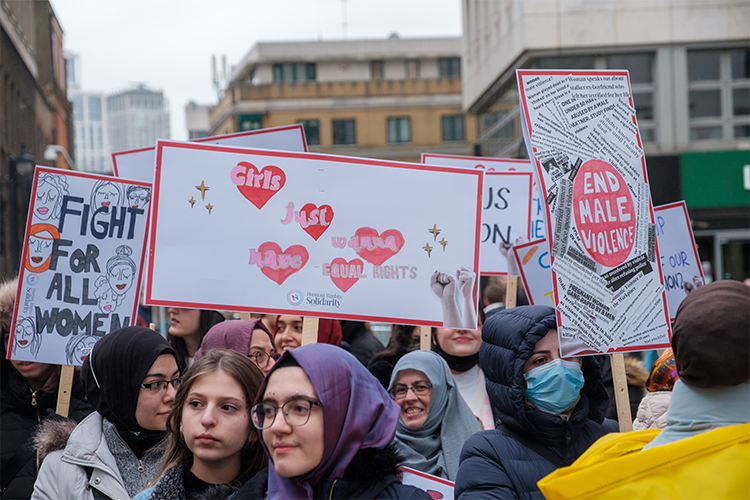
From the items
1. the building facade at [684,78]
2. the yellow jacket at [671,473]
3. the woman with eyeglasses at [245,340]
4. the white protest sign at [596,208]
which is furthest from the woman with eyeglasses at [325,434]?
the building facade at [684,78]

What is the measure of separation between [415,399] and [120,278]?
204cm

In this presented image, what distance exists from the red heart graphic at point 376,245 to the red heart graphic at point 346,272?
2.8 inches

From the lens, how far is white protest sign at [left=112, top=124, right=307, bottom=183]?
19.4 ft

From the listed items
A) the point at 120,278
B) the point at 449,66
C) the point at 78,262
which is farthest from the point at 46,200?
the point at 449,66

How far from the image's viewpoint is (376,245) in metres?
4.45

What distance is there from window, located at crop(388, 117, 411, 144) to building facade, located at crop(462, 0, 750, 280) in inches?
1493

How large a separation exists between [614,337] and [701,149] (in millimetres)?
16656

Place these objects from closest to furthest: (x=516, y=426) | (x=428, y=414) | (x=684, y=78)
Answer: (x=516, y=426)
(x=428, y=414)
(x=684, y=78)

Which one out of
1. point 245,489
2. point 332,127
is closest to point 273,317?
point 245,489

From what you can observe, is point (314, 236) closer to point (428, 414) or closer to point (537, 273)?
point (428, 414)

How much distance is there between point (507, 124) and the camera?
2228cm

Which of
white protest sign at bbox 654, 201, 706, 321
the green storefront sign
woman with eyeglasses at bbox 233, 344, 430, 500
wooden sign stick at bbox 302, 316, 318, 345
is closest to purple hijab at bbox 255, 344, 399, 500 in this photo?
woman with eyeglasses at bbox 233, 344, 430, 500

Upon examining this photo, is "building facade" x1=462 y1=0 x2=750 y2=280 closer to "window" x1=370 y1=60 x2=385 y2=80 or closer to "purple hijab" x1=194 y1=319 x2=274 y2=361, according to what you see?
"purple hijab" x1=194 y1=319 x2=274 y2=361

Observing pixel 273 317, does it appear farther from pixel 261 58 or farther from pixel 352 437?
pixel 261 58
